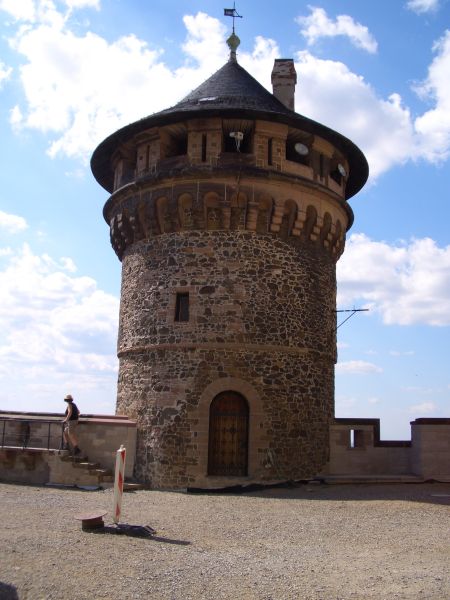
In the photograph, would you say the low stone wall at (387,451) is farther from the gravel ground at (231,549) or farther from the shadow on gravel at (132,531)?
the shadow on gravel at (132,531)

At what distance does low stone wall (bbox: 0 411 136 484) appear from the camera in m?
13.6

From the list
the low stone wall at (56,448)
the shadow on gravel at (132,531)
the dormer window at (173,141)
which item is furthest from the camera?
the dormer window at (173,141)

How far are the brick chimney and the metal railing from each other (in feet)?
36.4

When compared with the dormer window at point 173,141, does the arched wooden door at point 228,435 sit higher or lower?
lower

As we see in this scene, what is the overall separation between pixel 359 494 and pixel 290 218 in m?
6.31

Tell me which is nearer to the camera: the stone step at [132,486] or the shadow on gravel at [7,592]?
the shadow on gravel at [7,592]

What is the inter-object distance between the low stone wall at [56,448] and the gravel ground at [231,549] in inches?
76.4

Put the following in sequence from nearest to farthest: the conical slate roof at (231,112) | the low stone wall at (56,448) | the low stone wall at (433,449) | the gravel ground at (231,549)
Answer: the gravel ground at (231,549), the low stone wall at (56,448), the conical slate roof at (231,112), the low stone wall at (433,449)

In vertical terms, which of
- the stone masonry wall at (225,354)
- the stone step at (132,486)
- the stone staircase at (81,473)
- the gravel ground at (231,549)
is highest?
the stone masonry wall at (225,354)

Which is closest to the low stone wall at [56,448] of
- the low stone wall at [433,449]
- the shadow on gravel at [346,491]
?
the shadow on gravel at [346,491]

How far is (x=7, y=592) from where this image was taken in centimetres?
549

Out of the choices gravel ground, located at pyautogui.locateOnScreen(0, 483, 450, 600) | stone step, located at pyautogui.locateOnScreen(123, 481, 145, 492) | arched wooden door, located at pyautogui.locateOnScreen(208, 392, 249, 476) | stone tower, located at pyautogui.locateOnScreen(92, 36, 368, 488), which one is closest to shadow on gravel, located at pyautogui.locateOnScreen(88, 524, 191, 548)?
gravel ground, located at pyautogui.locateOnScreen(0, 483, 450, 600)

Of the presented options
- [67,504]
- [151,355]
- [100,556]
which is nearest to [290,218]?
[151,355]

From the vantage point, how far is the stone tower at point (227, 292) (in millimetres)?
13367
